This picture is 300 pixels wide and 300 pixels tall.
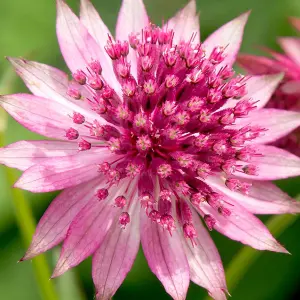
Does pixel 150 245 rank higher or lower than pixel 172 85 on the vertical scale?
lower

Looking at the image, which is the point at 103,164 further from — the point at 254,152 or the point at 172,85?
the point at 254,152

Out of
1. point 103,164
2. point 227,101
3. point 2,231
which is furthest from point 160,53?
point 2,231

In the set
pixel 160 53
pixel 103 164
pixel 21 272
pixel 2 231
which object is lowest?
pixel 21 272

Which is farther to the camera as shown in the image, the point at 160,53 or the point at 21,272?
the point at 21,272

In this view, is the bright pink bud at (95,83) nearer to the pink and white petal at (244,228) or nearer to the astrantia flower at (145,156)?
the astrantia flower at (145,156)

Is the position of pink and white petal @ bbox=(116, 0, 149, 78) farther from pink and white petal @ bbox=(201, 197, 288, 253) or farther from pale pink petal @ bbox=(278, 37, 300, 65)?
pale pink petal @ bbox=(278, 37, 300, 65)

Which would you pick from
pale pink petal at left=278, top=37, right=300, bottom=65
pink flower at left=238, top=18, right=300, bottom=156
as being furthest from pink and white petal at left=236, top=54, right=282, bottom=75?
pale pink petal at left=278, top=37, right=300, bottom=65
